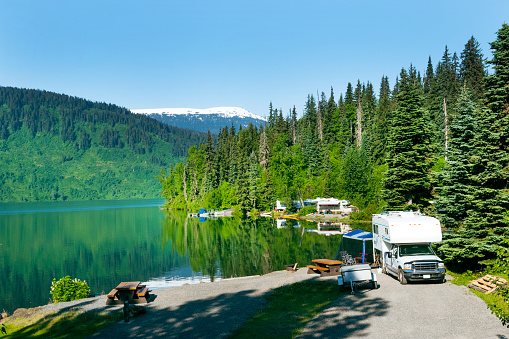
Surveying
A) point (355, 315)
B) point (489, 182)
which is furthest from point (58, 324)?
point (489, 182)

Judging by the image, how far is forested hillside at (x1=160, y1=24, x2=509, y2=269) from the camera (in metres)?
22.0

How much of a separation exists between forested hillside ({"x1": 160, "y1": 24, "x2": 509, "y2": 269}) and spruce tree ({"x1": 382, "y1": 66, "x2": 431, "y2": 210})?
3.4 inches

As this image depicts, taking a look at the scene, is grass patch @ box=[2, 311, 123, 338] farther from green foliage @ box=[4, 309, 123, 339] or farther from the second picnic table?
the second picnic table

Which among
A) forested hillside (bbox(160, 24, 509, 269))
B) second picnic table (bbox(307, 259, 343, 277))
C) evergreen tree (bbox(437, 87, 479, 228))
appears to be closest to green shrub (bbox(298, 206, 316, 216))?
forested hillside (bbox(160, 24, 509, 269))

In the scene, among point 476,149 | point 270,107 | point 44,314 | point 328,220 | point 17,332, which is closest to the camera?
point 17,332

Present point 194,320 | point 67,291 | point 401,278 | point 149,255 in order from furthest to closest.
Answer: point 149,255 < point 67,291 < point 401,278 < point 194,320

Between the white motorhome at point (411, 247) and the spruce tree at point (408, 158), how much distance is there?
10829 mm

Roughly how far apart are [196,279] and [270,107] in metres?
112

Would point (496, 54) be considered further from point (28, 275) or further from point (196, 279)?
point (28, 275)

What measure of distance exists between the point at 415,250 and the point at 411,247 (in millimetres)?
296

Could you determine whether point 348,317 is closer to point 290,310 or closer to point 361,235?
point 290,310

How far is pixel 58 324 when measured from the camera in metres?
16.8

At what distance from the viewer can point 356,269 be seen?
65.5 ft

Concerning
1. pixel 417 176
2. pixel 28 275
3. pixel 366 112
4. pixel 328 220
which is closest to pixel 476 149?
pixel 417 176
